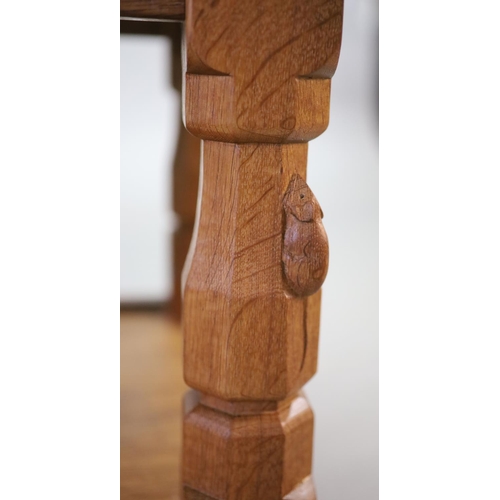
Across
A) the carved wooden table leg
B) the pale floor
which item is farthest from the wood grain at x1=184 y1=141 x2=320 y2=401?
the pale floor

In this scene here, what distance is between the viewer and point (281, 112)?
0.43m

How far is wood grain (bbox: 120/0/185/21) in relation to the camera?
1.48ft

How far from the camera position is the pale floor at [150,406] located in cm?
59

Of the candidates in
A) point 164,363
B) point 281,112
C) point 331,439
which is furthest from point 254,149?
point 164,363

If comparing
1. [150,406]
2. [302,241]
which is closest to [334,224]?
[150,406]

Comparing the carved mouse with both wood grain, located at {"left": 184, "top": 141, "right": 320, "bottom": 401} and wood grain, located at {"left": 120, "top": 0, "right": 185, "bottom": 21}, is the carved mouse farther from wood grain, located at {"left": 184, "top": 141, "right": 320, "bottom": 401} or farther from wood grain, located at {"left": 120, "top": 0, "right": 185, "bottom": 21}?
wood grain, located at {"left": 120, "top": 0, "right": 185, "bottom": 21}

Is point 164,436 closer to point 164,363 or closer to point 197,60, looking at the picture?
point 164,363

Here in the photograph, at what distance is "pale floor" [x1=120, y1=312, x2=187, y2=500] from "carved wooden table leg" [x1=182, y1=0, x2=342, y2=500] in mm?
84

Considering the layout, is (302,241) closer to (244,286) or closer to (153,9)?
(244,286)

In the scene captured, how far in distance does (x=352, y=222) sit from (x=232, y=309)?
2.47ft

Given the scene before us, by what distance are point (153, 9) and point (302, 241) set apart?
16cm

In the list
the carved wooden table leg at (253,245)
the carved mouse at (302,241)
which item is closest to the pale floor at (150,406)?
the carved wooden table leg at (253,245)

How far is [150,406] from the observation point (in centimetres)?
75

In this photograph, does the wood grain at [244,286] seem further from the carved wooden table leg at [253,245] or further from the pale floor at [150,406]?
the pale floor at [150,406]
